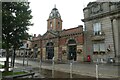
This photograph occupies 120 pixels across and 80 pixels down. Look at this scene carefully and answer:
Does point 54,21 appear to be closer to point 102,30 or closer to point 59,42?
point 59,42

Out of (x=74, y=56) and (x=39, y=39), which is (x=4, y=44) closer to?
(x=74, y=56)

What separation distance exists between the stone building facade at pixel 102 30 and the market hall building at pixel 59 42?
164cm

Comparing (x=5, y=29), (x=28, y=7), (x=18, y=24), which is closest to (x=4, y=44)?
(x=5, y=29)

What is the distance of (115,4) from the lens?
81.0 feet

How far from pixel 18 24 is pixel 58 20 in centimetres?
3116

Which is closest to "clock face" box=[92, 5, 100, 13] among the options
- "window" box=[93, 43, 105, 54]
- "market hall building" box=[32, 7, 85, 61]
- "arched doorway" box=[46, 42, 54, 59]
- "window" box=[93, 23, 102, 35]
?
"window" box=[93, 23, 102, 35]

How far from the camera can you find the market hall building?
2917 cm

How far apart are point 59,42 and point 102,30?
36.2 ft

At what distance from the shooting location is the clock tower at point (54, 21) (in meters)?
41.7

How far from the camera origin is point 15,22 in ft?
39.2

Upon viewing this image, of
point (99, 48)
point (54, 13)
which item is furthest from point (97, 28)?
point (54, 13)

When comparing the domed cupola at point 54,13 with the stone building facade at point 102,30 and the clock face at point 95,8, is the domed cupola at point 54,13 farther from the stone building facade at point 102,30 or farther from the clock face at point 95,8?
the clock face at point 95,8

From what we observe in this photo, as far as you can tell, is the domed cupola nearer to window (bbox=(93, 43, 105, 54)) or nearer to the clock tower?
the clock tower

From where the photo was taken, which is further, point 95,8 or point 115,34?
point 95,8
